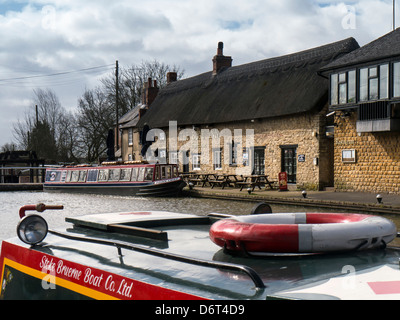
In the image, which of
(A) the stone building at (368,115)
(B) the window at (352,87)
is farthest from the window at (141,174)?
(B) the window at (352,87)

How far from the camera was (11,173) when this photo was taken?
41.6m

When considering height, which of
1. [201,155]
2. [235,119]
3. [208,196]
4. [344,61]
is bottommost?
[208,196]

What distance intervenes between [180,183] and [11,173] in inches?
781

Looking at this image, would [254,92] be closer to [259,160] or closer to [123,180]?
[259,160]

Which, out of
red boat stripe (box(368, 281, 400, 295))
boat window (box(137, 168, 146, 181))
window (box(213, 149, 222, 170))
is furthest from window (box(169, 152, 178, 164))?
red boat stripe (box(368, 281, 400, 295))

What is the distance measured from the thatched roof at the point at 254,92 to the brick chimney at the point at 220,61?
0.60 meters

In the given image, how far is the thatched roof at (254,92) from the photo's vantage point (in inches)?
1068

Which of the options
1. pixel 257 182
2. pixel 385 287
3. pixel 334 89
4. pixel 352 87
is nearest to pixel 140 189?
pixel 257 182

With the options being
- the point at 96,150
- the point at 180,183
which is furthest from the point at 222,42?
the point at 96,150

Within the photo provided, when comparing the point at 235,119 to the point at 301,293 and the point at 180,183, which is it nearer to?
the point at 180,183

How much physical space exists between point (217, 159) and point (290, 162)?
261 inches

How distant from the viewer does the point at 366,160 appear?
76.6 feet
